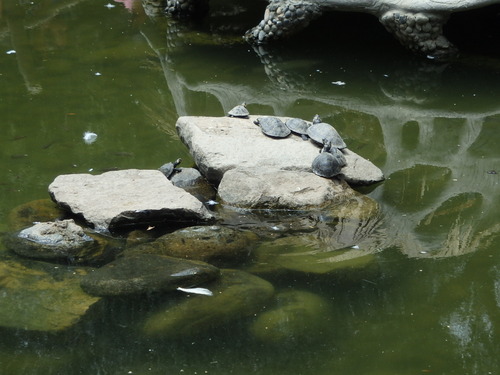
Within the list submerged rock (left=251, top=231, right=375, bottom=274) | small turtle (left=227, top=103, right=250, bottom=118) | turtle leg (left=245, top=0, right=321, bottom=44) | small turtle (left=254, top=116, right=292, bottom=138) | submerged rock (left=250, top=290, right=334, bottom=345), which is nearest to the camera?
submerged rock (left=250, top=290, right=334, bottom=345)

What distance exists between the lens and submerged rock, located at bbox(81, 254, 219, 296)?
4.38m

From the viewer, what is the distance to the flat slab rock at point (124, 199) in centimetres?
521

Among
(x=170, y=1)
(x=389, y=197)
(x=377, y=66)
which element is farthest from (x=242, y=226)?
(x=170, y=1)

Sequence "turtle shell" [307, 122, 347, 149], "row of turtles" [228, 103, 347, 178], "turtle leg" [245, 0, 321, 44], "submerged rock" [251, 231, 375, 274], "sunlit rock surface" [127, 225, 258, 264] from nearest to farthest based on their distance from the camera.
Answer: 1. "submerged rock" [251, 231, 375, 274]
2. "sunlit rock surface" [127, 225, 258, 264]
3. "row of turtles" [228, 103, 347, 178]
4. "turtle shell" [307, 122, 347, 149]
5. "turtle leg" [245, 0, 321, 44]

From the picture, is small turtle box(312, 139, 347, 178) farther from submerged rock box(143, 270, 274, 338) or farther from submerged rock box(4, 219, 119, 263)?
submerged rock box(4, 219, 119, 263)

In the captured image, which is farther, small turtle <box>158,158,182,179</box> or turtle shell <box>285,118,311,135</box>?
turtle shell <box>285,118,311,135</box>

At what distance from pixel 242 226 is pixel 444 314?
157 cm

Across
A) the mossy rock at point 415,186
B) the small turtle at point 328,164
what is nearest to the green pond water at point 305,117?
the mossy rock at point 415,186

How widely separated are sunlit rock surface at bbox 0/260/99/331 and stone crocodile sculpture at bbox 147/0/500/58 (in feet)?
16.4

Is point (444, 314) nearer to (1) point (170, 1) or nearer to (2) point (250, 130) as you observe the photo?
(2) point (250, 130)

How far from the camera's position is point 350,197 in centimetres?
572

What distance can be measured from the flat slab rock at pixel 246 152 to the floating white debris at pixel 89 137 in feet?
2.63

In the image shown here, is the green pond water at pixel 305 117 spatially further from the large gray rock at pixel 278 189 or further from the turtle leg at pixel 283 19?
the large gray rock at pixel 278 189

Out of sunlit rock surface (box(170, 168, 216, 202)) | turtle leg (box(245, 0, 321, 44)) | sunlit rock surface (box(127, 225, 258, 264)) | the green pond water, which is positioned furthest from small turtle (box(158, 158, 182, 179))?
turtle leg (box(245, 0, 321, 44))
